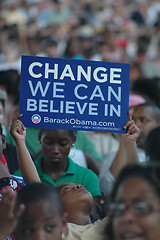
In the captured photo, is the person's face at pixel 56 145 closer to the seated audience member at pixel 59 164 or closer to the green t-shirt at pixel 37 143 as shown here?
the seated audience member at pixel 59 164

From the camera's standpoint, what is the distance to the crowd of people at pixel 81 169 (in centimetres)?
232

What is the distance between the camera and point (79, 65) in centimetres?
355

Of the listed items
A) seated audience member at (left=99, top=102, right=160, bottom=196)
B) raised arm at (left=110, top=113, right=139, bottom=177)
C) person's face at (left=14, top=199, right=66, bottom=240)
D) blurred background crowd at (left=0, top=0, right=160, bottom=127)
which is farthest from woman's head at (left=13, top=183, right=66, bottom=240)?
blurred background crowd at (left=0, top=0, right=160, bottom=127)

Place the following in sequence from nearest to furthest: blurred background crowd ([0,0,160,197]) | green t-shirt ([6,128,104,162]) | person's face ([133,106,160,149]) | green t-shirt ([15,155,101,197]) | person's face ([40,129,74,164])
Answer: green t-shirt ([15,155,101,197]), person's face ([40,129,74,164]), green t-shirt ([6,128,104,162]), person's face ([133,106,160,149]), blurred background crowd ([0,0,160,197])

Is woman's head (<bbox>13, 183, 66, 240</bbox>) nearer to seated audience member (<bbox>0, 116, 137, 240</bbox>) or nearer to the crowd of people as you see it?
the crowd of people

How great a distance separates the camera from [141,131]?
4.75m

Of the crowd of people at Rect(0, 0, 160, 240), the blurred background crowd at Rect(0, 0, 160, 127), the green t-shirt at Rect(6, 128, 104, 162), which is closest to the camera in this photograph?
the crowd of people at Rect(0, 0, 160, 240)

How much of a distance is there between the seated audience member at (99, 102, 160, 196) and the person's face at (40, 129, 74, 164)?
60cm

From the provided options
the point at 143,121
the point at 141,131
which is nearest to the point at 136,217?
the point at 141,131

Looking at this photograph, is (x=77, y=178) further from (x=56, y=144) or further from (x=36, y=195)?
(x=36, y=195)

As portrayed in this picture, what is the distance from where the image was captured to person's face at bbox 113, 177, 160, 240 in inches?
86.7

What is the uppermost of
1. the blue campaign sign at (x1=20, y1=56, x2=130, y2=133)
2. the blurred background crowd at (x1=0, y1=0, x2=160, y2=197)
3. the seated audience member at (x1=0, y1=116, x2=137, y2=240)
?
the blurred background crowd at (x1=0, y1=0, x2=160, y2=197)

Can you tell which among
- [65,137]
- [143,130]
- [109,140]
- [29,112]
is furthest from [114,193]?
[109,140]

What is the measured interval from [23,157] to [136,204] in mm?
1258
